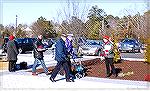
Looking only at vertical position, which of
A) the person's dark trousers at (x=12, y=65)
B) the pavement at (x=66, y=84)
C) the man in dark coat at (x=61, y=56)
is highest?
the man in dark coat at (x=61, y=56)

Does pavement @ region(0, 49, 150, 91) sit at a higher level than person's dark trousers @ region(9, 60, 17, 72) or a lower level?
lower

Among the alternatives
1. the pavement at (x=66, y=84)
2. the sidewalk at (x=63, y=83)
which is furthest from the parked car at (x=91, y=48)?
the pavement at (x=66, y=84)

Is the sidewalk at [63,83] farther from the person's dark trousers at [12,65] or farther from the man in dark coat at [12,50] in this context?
the person's dark trousers at [12,65]

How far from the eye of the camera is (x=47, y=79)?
13.6 m

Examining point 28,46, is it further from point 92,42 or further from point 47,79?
point 47,79

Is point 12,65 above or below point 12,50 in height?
below

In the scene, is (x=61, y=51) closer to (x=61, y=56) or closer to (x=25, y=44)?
(x=61, y=56)

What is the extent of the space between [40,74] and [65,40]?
259 cm

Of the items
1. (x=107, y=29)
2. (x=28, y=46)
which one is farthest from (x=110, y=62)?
(x=28, y=46)

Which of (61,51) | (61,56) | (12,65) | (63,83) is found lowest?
(63,83)

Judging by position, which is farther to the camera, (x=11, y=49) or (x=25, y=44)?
(x=25, y=44)

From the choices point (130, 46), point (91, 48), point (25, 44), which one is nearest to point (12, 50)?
point (91, 48)

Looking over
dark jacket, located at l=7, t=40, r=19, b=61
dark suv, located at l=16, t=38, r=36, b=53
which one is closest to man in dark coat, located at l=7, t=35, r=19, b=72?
dark jacket, located at l=7, t=40, r=19, b=61

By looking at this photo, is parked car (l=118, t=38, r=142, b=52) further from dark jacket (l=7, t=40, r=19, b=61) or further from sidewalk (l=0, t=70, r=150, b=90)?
sidewalk (l=0, t=70, r=150, b=90)
